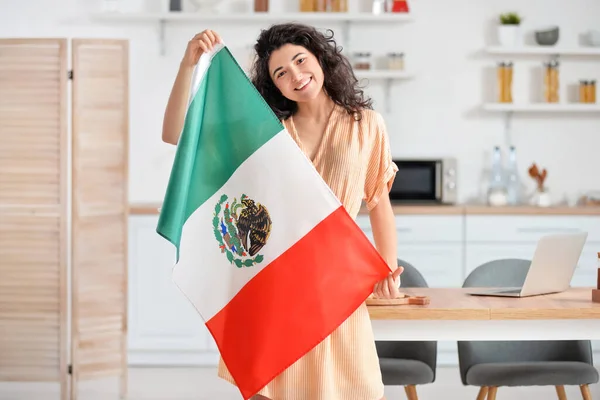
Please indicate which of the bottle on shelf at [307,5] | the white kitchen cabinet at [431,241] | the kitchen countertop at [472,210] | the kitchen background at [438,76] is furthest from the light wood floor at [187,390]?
the bottle on shelf at [307,5]

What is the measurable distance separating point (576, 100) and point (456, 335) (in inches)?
136

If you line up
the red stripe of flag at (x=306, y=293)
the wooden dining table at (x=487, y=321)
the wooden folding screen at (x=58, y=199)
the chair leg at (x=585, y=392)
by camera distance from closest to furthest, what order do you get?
the red stripe of flag at (x=306, y=293) < the wooden dining table at (x=487, y=321) < the chair leg at (x=585, y=392) < the wooden folding screen at (x=58, y=199)

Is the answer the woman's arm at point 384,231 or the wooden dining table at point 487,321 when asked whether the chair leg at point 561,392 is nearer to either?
the wooden dining table at point 487,321

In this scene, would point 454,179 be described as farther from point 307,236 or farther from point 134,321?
point 307,236

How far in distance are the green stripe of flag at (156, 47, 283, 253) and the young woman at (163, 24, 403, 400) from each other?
7 centimetres

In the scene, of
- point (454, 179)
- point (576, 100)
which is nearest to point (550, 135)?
point (576, 100)

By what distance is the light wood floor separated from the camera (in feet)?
14.0

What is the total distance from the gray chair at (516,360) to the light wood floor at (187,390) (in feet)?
3.61

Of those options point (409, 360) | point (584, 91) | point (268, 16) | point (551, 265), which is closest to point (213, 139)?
point (551, 265)

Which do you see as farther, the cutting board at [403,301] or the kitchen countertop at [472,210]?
the kitchen countertop at [472,210]

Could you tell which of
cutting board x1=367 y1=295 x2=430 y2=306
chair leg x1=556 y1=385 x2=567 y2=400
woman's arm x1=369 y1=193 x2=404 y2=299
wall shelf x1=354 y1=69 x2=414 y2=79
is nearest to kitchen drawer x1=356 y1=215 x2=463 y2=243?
wall shelf x1=354 y1=69 x2=414 y2=79

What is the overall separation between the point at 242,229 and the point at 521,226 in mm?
3272

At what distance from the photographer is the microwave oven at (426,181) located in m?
5.16

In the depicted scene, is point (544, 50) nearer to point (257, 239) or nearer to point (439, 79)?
point (439, 79)
